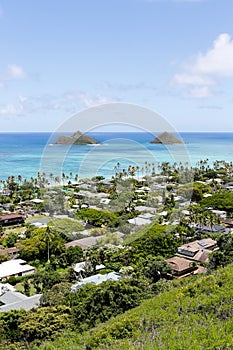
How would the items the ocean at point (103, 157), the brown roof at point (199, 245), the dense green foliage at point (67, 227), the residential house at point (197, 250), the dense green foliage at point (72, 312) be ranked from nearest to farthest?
the dense green foliage at point (72, 312) → the ocean at point (103, 157) → the residential house at point (197, 250) → the dense green foliage at point (67, 227) → the brown roof at point (199, 245)

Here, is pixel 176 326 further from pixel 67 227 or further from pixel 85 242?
pixel 85 242

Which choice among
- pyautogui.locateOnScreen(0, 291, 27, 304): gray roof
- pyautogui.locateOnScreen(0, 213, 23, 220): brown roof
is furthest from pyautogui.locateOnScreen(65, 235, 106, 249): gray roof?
pyautogui.locateOnScreen(0, 213, 23, 220): brown roof

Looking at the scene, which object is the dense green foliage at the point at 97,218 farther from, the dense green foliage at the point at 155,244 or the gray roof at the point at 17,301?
the gray roof at the point at 17,301

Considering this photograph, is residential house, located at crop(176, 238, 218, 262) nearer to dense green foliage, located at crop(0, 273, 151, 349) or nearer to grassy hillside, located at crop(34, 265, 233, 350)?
dense green foliage, located at crop(0, 273, 151, 349)

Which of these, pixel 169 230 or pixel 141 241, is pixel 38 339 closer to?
pixel 141 241

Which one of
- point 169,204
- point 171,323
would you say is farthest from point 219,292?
point 169,204

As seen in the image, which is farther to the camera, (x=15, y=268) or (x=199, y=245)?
(x=199, y=245)

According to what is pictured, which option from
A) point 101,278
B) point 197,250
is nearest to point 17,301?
point 101,278

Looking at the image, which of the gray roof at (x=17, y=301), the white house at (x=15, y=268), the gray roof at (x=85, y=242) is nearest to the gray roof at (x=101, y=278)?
the gray roof at (x=17, y=301)
